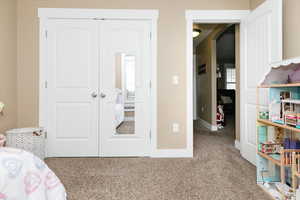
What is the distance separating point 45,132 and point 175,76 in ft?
7.00

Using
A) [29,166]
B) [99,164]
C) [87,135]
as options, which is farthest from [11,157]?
[87,135]

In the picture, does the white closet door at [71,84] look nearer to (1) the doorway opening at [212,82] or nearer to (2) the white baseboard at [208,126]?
(1) the doorway opening at [212,82]

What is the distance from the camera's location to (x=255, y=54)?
2.59 meters

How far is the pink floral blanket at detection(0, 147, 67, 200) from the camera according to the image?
3.66 feet

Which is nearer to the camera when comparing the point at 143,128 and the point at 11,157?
the point at 11,157

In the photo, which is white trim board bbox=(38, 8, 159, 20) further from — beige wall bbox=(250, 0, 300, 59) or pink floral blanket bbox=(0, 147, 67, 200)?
pink floral blanket bbox=(0, 147, 67, 200)

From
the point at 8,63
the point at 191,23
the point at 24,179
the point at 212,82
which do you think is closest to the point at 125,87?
the point at 191,23

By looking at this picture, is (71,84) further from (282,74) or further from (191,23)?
(282,74)

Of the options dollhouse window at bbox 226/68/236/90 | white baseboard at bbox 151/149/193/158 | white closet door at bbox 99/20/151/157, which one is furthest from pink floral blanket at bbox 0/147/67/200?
dollhouse window at bbox 226/68/236/90

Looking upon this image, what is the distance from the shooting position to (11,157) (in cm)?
118

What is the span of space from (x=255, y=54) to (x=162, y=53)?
1.27 meters

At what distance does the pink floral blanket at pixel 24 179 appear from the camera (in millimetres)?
1116

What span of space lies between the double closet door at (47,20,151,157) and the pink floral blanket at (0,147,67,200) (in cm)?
167

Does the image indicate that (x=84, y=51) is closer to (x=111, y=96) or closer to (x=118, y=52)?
(x=118, y=52)
